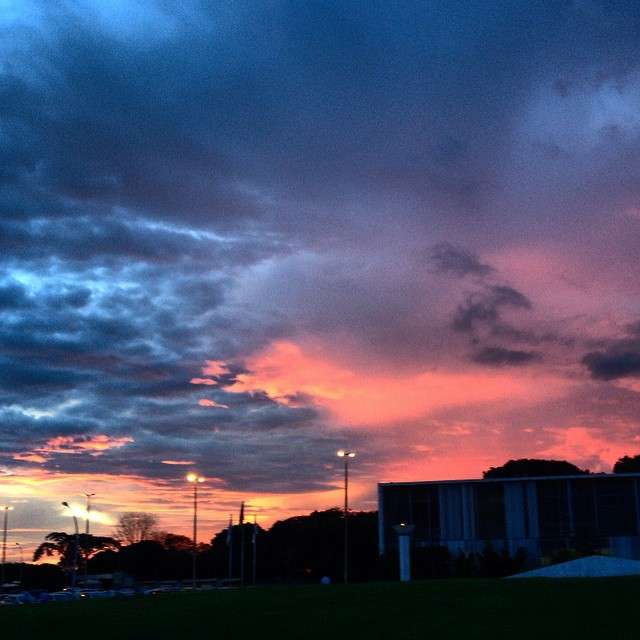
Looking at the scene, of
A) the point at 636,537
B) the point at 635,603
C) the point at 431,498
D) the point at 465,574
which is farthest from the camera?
the point at 431,498

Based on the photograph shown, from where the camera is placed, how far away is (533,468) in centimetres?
13212

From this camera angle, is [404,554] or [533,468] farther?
[533,468]

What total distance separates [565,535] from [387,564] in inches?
693

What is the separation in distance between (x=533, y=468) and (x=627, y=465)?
44.7ft

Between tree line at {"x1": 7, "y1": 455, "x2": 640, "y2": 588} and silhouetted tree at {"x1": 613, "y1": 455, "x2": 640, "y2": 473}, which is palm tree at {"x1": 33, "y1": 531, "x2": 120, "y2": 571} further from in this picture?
silhouetted tree at {"x1": 613, "y1": 455, "x2": 640, "y2": 473}

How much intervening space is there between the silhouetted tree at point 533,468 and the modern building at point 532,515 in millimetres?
44950

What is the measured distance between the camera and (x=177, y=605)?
113ft

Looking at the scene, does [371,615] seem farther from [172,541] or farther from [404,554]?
[172,541]

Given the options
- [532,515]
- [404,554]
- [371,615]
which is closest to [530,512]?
[532,515]

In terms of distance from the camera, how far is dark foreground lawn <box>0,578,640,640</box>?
2459cm

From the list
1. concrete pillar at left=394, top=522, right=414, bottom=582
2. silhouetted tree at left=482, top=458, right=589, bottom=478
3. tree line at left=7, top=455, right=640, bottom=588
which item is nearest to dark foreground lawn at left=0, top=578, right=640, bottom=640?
concrete pillar at left=394, top=522, right=414, bottom=582

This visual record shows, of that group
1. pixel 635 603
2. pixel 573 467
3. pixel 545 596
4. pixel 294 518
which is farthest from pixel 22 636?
pixel 573 467

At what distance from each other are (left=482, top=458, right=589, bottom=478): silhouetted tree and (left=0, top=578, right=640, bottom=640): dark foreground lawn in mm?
96753

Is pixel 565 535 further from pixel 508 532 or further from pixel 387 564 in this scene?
pixel 387 564
